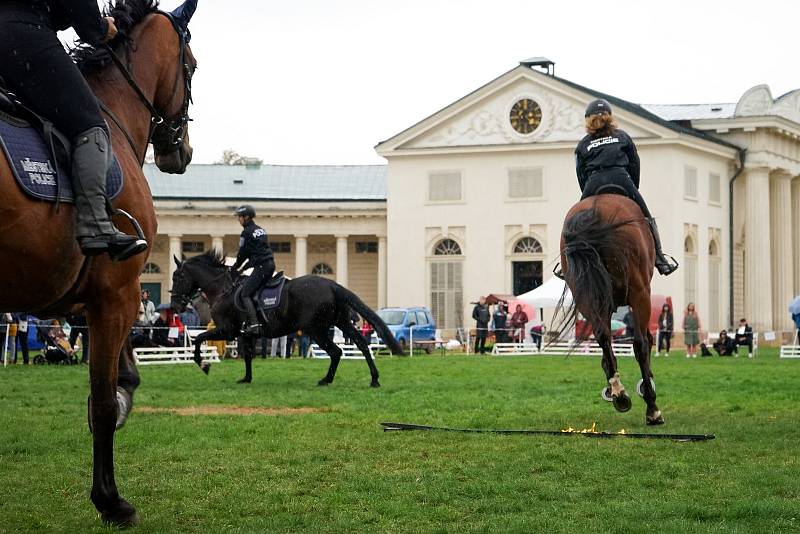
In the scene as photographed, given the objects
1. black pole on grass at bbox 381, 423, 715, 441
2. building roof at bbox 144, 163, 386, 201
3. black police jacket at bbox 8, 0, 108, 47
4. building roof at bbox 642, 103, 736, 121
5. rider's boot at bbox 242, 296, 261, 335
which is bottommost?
black pole on grass at bbox 381, 423, 715, 441

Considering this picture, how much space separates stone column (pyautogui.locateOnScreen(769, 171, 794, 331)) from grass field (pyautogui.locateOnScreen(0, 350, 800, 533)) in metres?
53.9

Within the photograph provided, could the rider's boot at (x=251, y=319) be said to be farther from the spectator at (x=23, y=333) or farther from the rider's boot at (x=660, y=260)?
the spectator at (x=23, y=333)

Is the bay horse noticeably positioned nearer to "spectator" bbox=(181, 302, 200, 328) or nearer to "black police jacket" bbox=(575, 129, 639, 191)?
"black police jacket" bbox=(575, 129, 639, 191)

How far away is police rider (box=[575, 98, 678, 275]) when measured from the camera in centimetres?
1263

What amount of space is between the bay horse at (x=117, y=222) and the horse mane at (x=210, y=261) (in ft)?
42.1

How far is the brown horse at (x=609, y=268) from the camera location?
11922mm

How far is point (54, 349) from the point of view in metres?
29.2

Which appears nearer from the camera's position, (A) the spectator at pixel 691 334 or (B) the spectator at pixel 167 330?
(B) the spectator at pixel 167 330

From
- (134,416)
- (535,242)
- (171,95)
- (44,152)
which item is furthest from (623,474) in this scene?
(535,242)

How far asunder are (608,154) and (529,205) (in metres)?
51.2

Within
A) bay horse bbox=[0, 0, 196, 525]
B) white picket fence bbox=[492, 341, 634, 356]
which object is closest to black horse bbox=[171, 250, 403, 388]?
bay horse bbox=[0, 0, 196, 525]

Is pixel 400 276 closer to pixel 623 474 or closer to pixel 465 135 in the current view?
pixel 465 135

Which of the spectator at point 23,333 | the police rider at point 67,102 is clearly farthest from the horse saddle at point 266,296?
the police rider at point 67,102

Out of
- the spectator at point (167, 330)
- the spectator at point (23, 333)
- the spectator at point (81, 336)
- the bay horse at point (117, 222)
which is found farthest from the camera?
the spectator at point (167, 330)
